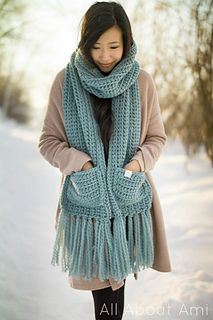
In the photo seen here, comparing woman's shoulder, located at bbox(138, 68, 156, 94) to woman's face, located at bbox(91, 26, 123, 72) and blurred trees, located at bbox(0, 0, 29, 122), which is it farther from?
blurred trees, located at bbox(0, 0, 29, 122)

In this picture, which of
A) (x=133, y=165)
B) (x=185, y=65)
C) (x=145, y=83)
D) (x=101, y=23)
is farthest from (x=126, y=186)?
(x=185, y=65)

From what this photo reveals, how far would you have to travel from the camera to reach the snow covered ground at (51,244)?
1738 millimetres

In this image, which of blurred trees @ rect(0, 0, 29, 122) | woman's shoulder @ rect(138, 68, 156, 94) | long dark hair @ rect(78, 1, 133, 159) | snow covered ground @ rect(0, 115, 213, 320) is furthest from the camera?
blurred trees @ rect(0, 0, 29, 122)

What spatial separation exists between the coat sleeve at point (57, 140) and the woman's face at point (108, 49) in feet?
0.47

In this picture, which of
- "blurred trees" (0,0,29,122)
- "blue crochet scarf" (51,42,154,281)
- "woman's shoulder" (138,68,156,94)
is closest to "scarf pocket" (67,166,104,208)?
"blue crochet scarf" (51,42,154,281)

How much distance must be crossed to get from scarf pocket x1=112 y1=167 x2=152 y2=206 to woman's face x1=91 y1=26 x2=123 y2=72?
297mm

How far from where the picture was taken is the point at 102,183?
1.25 m

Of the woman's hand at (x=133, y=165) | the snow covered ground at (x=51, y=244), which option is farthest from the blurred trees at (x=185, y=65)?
the woman's hand at (x=133, y=165)

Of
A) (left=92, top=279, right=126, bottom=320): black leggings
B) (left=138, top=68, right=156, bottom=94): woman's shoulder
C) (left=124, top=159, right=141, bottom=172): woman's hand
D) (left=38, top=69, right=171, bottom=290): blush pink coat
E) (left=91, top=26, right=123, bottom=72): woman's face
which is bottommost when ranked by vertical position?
(left=92, top=279, right=126, bottom=320): black leggings

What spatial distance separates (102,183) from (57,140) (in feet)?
0.64

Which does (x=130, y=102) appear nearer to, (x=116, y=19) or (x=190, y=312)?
(x=116, y=19)

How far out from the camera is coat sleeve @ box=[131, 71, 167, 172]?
129 centimetres

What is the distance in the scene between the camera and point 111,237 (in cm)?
128

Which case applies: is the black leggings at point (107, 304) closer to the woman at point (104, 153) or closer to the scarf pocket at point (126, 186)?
the woman at point (104, 153)
